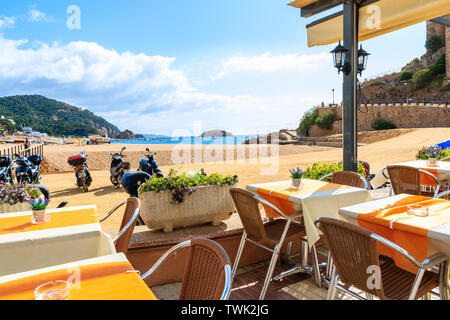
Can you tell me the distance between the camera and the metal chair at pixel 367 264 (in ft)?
5.47

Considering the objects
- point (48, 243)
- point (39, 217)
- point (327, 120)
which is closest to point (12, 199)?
point (39, 217)

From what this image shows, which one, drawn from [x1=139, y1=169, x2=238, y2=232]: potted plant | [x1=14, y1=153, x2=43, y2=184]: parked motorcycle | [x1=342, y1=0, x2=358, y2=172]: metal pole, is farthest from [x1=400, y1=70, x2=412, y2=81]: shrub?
[x1=139, y1=169, x2=238, y2=232]: potted plant

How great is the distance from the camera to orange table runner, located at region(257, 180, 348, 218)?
286 centimetres

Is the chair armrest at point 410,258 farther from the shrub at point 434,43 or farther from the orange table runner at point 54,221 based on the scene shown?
the shrub at point 434,43

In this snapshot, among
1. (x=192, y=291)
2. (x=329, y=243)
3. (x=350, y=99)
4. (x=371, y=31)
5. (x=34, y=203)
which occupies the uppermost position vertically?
(x=371, y=31)

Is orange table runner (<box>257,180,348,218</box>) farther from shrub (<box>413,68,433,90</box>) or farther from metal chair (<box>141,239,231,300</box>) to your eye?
shrub (<box>413,68,433,90</box>)

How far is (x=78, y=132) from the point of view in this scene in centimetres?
8912

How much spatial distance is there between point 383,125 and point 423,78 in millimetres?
18550

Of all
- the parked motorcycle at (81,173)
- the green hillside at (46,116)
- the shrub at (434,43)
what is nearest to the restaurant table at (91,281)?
the parked motorcycle at (81,173)

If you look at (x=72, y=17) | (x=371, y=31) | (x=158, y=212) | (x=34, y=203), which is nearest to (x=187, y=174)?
(x=158, y=212)

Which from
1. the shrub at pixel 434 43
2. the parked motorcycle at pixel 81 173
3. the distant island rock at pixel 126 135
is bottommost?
the parked motorcycle at pixel 81 173

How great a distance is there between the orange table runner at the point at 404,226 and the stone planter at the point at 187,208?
4.85ft
